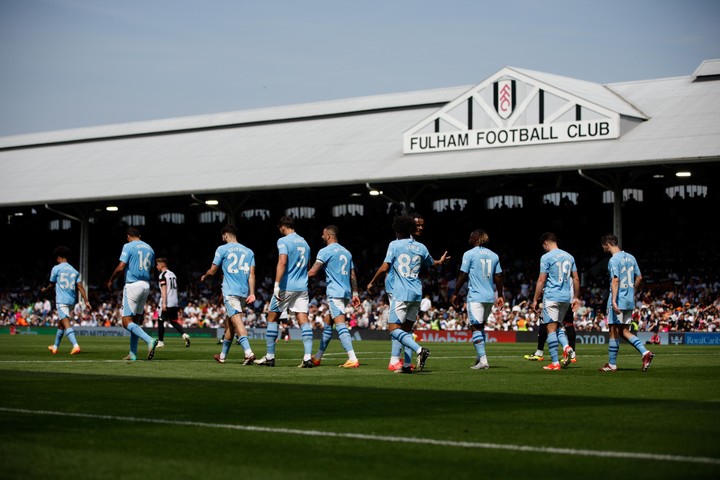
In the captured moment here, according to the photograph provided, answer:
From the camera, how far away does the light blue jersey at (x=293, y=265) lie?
16.6m

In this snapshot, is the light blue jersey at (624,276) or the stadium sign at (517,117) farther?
the stadium sign at (517,117)

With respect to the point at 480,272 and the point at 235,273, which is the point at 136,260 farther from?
the point at 480,272

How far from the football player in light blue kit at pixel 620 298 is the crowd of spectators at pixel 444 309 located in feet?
56.9

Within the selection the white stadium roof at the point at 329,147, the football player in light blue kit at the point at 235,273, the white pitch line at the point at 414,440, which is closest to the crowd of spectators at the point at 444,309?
the white stadium roof at the point at 329,147

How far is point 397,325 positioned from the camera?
50.2 feet

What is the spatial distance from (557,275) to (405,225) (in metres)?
3.58

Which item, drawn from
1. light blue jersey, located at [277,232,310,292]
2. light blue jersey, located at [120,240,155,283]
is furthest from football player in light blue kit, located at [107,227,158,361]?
light blue jersey, located at [277,232,310,292]

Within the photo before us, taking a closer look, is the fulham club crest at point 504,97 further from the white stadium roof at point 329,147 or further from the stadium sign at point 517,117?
the white stadium roof at point 329,147

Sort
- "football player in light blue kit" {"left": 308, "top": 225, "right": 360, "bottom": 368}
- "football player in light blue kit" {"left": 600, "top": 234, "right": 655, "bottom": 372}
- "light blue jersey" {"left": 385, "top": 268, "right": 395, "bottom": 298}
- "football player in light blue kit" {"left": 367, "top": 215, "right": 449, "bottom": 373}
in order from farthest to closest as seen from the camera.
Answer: "football player in light blue kit" {"left": 308, "top": 225, "right": 360, "bottom": 368}
"football player in light blue kit" {"left": 600, "top": 234, "right": 655, "bottom": 372}
"light blue jersey" {"left": 385, "top": 268, "right": 395, "bottom": 298}
"football player in light blue kit" {"left": 367, "top": 215, "right": 449, "bottom": 373}

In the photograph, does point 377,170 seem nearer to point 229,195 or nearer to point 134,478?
point 229,195

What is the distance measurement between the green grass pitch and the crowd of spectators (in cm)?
2002

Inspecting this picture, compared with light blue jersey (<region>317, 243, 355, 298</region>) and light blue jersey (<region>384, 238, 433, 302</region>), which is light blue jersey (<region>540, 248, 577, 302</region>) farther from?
light blue jersey (<region>317, 243, 355, 298</region>)

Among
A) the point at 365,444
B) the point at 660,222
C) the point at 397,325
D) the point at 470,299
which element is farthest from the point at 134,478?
the point at 660,222

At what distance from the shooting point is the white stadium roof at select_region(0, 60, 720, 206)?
121 ft
